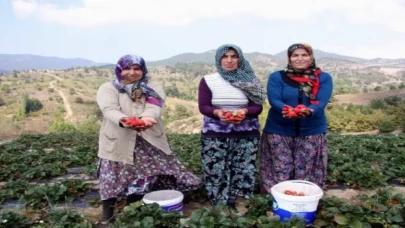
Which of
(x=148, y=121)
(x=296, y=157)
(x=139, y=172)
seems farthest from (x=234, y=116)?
(x=139, y=172)

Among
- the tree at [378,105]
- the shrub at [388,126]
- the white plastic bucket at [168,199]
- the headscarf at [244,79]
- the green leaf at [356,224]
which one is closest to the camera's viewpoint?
the green leaf at [356,224]

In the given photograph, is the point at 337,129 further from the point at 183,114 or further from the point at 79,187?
the point at 183,114

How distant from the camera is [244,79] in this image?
3.54 meters

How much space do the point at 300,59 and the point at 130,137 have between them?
1.68 m

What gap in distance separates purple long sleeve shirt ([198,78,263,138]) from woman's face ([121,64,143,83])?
579 mm

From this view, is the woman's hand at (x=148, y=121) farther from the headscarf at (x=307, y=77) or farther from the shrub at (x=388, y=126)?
the shrub at (x=388, y=126)

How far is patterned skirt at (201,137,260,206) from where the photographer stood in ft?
12.0

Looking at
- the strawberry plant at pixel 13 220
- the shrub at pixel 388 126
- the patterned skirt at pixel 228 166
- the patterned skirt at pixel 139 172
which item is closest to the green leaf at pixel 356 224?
the patterned skirt at pixel 228 166

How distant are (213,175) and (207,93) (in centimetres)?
80

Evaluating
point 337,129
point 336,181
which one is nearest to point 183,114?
point 337,129

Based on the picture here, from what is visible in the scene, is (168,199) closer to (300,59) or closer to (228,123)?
(228,123)

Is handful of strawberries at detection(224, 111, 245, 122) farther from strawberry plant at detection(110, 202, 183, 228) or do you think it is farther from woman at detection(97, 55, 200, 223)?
strawberry plant at detection(110, 202, 183, 228)

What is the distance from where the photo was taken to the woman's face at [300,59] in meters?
3.57

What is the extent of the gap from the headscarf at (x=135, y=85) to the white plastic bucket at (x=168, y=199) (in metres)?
0.81
